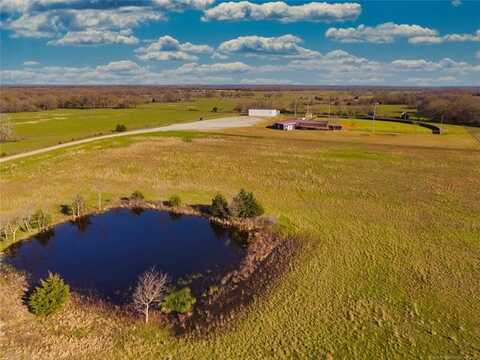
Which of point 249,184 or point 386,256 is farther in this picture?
point 249,184

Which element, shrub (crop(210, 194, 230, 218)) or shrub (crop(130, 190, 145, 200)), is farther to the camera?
shrub (crop(130, 190, 145, 200))

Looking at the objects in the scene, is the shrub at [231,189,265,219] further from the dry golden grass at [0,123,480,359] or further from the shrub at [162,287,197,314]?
the shrub at [162,287,197,314]

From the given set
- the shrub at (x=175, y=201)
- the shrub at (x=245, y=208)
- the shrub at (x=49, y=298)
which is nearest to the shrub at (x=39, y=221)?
the shrub at (x=175, y=201)

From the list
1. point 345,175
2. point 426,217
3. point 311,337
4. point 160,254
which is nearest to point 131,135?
point 345,175

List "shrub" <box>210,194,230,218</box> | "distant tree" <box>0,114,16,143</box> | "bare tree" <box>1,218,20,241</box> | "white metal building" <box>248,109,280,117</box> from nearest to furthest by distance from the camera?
1. "bare tree" <box>1,218,20,241</box>
2. "shrub" <box>210,194,230,218</box>
3. "distant tree" <box>0,114,16,143</box>
4. "white metal building" <box>248,109,280,117</box>

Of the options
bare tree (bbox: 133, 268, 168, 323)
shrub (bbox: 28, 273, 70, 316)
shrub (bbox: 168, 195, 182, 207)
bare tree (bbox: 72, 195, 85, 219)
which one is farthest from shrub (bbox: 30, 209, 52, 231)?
bare tree (bbox: 133, 268, 168, 323)

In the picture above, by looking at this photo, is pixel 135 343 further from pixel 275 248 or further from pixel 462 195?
pixel 462 195

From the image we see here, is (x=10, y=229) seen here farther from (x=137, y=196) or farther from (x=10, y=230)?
(x=137, y=196)
